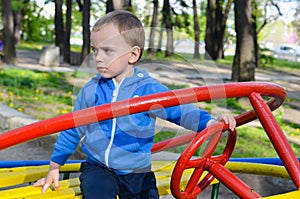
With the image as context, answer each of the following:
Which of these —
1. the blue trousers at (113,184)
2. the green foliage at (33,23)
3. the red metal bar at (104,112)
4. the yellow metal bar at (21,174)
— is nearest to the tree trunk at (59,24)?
the green foliage at (33,23)

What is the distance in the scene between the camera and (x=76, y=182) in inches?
99.3

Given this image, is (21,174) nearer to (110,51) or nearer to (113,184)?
(113,184)

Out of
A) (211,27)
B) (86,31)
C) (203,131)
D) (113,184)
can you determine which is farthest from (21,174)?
(211,27)

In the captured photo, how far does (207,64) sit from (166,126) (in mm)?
303

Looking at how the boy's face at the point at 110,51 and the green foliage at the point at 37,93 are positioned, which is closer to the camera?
the boy's face at the point at 110,51

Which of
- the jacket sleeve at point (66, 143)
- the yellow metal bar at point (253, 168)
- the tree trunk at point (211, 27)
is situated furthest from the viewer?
the tree trunk at point (211, 27)

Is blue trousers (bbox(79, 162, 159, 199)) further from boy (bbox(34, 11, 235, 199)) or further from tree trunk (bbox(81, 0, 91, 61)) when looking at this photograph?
tree trunk (bbox(81, 0, 91, 61))

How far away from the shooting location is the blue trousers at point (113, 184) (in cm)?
210

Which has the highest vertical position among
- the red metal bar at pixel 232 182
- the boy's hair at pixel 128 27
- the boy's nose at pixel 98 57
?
the boy's hair at pixel 128 27

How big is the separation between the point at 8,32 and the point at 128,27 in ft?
37.3

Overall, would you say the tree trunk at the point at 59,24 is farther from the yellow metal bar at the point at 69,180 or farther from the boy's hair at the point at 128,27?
the boy's hair at the point at 128,27

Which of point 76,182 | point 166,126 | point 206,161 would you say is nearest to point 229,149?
point 206,161

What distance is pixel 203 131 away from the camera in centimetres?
206

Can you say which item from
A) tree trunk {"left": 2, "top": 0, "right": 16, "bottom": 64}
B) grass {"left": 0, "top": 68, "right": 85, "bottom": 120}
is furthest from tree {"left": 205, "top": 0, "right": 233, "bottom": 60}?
grass {"left": 0, "top": 68, "right": 85, "bottom": 120}
